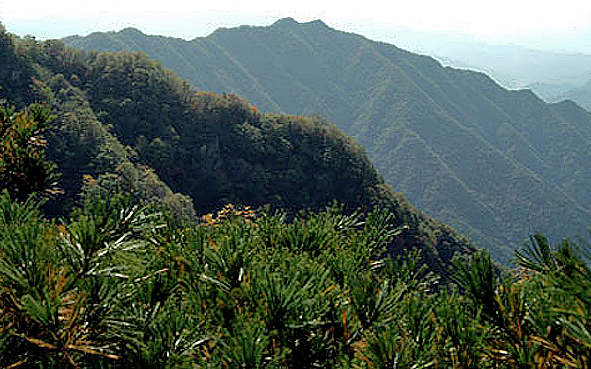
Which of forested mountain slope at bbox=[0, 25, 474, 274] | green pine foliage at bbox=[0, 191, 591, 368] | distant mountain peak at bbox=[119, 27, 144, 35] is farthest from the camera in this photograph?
distant mountain peak at bbox=[119, 27, 144, 35]

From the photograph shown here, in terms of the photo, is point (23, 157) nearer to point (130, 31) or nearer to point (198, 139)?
point (198, 139)

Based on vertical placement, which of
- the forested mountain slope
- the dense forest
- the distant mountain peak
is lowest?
the forested mountain slope

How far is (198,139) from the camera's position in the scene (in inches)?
2844

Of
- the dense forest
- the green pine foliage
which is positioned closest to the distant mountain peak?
the dense forest

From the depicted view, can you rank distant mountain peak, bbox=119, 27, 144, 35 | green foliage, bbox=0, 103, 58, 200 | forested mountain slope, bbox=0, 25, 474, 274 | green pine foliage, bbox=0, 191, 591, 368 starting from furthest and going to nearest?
distant mountain peak, bbox=119, 27, 144, 35
forested mountain slope, bbox=0, 25, 474, 274
green foliage, bbox=0, 103, 58, 200
green pine foliage, bbox=0, 191, 591, 368

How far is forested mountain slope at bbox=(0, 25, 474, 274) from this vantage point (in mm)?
59562

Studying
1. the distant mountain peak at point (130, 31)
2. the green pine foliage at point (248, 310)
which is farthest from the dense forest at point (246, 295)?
the distant mountain peak at point (130, 31)

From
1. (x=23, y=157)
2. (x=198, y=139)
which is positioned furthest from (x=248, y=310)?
(x=198, y=139)

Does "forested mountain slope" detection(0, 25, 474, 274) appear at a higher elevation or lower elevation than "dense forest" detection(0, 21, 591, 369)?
lower

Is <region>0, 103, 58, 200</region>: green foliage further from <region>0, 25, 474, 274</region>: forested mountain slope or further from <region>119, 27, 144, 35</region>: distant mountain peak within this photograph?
<region>119, 27, 144, 35</region>: distant mountain peak

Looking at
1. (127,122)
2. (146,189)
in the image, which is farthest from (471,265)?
(127,122)

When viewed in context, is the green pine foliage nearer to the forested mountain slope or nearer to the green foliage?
the green foliage

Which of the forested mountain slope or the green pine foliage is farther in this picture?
the forested mountain slope

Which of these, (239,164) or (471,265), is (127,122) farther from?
(471,265)
